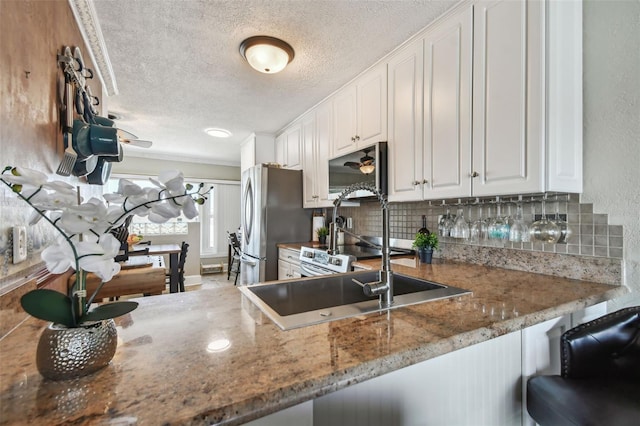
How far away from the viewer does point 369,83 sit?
2.19 metres

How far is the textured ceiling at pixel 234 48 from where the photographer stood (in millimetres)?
1562

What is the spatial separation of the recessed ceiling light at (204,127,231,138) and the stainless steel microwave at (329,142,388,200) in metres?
1.91

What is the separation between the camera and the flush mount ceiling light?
1.82 meters

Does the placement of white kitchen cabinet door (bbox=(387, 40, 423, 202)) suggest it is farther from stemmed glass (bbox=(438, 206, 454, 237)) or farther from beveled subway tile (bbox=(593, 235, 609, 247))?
beveled subway tile (bbox=(593, 235, 609, 247))

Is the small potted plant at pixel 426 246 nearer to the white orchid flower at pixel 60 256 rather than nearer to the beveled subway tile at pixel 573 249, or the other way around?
the beveled subway tile at pixel 573 249

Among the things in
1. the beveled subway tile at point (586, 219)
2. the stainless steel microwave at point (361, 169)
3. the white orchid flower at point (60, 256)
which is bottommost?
the white orchid flower at point (60, 256)

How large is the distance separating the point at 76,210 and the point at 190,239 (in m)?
5.02

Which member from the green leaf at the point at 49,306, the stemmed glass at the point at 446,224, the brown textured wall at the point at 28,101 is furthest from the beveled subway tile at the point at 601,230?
the brown textured wall at the point at 28,101

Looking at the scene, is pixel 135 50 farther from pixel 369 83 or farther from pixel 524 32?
pixel 524 32

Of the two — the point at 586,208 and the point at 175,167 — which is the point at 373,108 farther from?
the point at 175,167

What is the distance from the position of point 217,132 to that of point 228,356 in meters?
3.69

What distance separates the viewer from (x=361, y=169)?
7.25 feet

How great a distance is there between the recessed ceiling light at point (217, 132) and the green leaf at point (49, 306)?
3.49 meters

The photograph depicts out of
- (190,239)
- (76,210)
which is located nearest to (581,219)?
(76,210)
